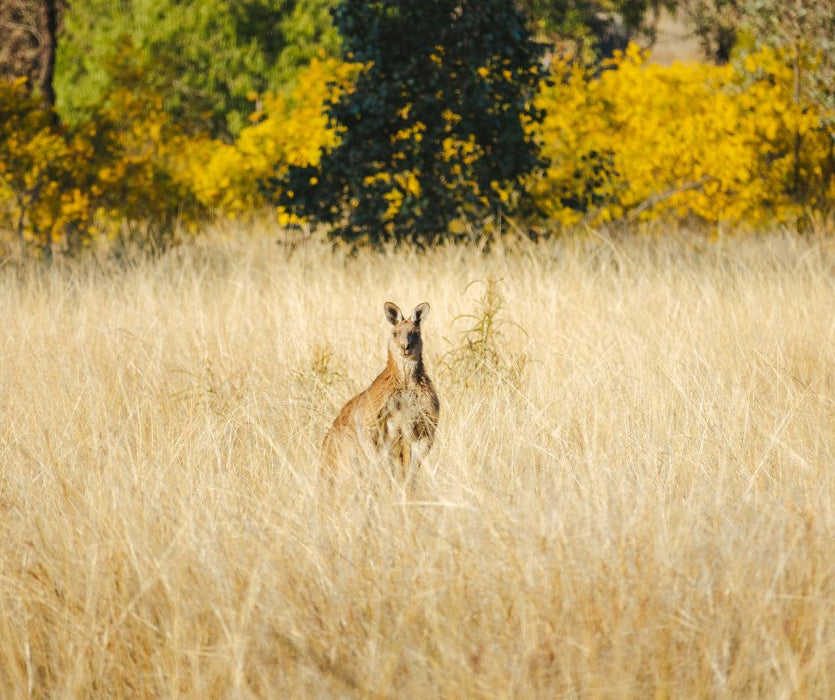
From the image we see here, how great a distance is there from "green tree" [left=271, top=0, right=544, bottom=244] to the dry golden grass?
130 inches

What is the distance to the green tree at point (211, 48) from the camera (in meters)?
22.0

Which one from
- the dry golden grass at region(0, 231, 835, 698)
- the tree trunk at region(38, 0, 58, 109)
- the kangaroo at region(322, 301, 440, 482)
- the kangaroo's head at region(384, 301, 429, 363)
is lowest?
the dry golden grass at region(0, 231, 835, 698)

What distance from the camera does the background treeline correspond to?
8.76 metres

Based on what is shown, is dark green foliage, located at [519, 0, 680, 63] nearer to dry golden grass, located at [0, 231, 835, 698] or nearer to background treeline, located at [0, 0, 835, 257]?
background treeline, located at [0, 0, 835, 257]

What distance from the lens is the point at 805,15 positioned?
1234cm

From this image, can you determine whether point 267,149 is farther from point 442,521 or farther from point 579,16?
point 579,16

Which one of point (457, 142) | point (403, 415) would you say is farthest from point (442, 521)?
point (457, 142)

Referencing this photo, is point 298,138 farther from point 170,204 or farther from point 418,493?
point 418,493

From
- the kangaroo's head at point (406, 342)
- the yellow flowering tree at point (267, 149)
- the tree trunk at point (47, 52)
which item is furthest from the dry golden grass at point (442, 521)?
the tree trunk at point (47, 52)

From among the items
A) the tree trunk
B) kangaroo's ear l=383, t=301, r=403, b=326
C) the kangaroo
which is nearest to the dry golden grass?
the kangaroo

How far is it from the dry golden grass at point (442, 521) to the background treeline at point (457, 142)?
134 inches

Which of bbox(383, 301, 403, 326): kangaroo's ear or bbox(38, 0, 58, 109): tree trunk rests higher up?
bbox(38, 0, 58, 109): tree trunk

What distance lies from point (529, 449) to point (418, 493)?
1.98 feet

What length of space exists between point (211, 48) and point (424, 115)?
15.1 metres
